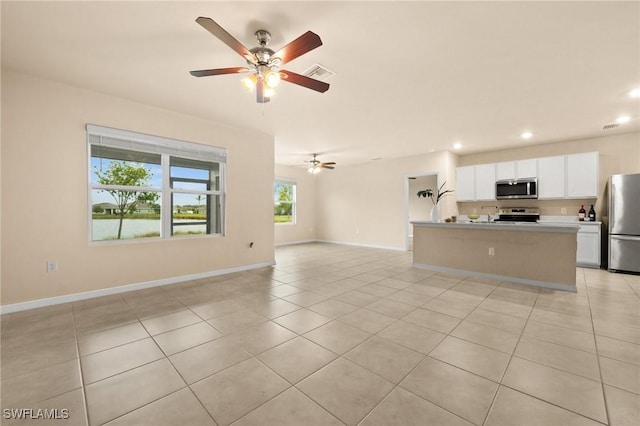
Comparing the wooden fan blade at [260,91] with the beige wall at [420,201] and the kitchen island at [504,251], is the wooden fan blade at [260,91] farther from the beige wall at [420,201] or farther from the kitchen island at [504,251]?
the beige wall at [420,201]

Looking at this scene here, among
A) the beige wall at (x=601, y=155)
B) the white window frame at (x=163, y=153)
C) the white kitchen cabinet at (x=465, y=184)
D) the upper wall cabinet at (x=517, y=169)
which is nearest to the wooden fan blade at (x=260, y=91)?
the white window frame at (x=163, y=153)

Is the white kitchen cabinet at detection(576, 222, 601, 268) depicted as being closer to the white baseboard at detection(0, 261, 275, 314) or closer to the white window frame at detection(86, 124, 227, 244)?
the white baseboard at detection(0, 261, 275, 314)

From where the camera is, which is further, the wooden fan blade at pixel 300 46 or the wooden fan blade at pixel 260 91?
the wooden fan blade at pixel 260 91

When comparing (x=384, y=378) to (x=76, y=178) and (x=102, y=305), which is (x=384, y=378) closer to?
(x=102, y=305)

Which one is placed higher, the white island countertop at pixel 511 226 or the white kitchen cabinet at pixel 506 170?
the white kitchen cabinet at pixel 506 170

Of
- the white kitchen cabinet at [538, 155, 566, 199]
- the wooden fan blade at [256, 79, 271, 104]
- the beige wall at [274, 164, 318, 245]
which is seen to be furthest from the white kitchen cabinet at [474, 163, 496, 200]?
the wooden fan blade at [256, 79, 271, 104]

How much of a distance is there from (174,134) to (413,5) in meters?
3.64

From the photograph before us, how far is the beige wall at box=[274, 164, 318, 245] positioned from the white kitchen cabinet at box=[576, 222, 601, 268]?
21.8 ft

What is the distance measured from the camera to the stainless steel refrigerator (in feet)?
14.4

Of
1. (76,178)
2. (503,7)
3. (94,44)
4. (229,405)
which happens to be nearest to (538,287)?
(503,7)

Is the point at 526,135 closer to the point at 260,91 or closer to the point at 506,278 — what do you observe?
the point at 506,278

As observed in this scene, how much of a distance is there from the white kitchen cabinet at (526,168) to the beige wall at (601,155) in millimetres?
337

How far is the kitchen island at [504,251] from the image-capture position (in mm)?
3594

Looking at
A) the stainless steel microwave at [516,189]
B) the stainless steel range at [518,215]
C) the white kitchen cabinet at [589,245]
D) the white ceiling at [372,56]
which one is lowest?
the white kitchen cabinet at [589,245]
